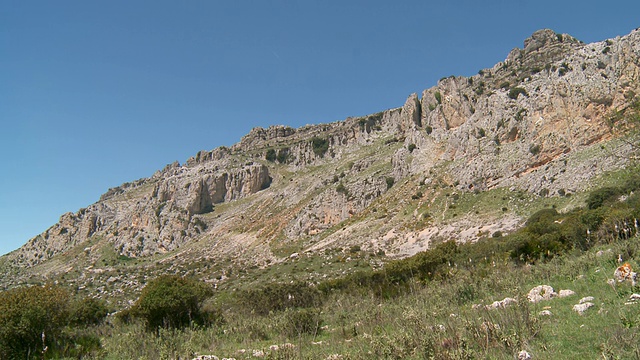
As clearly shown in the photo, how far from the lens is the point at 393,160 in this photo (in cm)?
6512

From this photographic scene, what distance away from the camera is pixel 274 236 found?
65.9m

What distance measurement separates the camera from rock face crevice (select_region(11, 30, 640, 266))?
41.7m

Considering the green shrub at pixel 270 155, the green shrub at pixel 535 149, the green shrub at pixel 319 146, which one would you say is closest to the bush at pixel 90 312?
the green shrub at pixel 535 149

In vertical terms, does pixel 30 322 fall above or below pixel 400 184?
below

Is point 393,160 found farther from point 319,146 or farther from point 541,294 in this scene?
point 541,294

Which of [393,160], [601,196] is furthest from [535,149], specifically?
[393,160]

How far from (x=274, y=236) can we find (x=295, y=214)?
6262 mm

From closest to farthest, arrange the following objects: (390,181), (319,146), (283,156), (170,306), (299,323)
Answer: (299,323), (170,306), (390,181), (319,146), (283,156)

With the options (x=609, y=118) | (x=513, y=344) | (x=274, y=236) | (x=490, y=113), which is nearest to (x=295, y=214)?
(x=274, y=236)

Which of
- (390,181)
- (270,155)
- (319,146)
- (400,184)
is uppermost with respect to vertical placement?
(270,155)

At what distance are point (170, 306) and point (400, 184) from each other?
1745 inches

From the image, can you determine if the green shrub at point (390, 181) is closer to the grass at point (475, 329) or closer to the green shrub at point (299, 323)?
the grass at point (475, 329)

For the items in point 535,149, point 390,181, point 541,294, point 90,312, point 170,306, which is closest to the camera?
point 541,294

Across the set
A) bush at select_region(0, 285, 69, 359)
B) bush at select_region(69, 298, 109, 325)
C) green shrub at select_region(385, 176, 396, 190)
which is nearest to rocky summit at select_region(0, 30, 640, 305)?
green shrub at select_region(385, 176, 396, 190)
